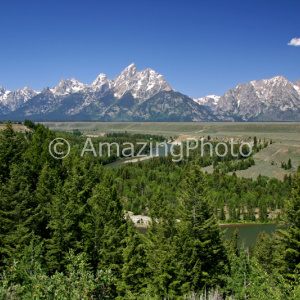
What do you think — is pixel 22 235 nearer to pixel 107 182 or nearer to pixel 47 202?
pixel 47 202

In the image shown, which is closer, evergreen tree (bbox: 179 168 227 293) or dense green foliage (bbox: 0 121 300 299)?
dense green foliage (bbox: 0 121 300 299)

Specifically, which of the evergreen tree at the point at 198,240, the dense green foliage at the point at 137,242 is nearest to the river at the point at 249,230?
the dense green foliage at the point at 137,242

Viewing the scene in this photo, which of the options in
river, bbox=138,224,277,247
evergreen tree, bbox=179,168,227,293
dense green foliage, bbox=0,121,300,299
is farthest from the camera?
river, bbox=138,224,277,247

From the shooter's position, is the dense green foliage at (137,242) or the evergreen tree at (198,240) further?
the evergreen tree at (198,240)

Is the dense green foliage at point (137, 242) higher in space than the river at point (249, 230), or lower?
higher

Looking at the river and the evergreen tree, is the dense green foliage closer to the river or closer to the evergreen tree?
the evergreen tree

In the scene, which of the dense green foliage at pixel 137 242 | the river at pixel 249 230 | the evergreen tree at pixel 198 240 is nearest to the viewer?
the dense green foliage at pixel 137 242

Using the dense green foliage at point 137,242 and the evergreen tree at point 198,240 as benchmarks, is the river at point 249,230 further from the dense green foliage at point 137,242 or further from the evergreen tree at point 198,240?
the evergreen tree at point 198,240

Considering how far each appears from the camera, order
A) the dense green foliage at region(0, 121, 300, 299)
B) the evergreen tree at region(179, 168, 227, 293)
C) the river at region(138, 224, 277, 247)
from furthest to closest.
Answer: the river at region(138, 224, 277, 247), the evergreen tree at region(179, 168, 227, 293), the dense green foliage at region(0, 121, 300, 299)

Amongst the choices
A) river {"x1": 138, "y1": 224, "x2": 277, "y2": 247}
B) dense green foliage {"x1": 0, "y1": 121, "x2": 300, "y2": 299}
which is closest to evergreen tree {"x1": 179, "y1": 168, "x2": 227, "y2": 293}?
dense green foliage {"x1": 0, "y1": 121, "x2": 300, "y2": 299}

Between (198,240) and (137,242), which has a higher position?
(198,240)

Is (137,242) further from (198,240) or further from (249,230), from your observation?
(249,230)

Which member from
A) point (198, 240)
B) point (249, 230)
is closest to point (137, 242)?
point (198, 240)

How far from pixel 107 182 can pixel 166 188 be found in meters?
51.3
